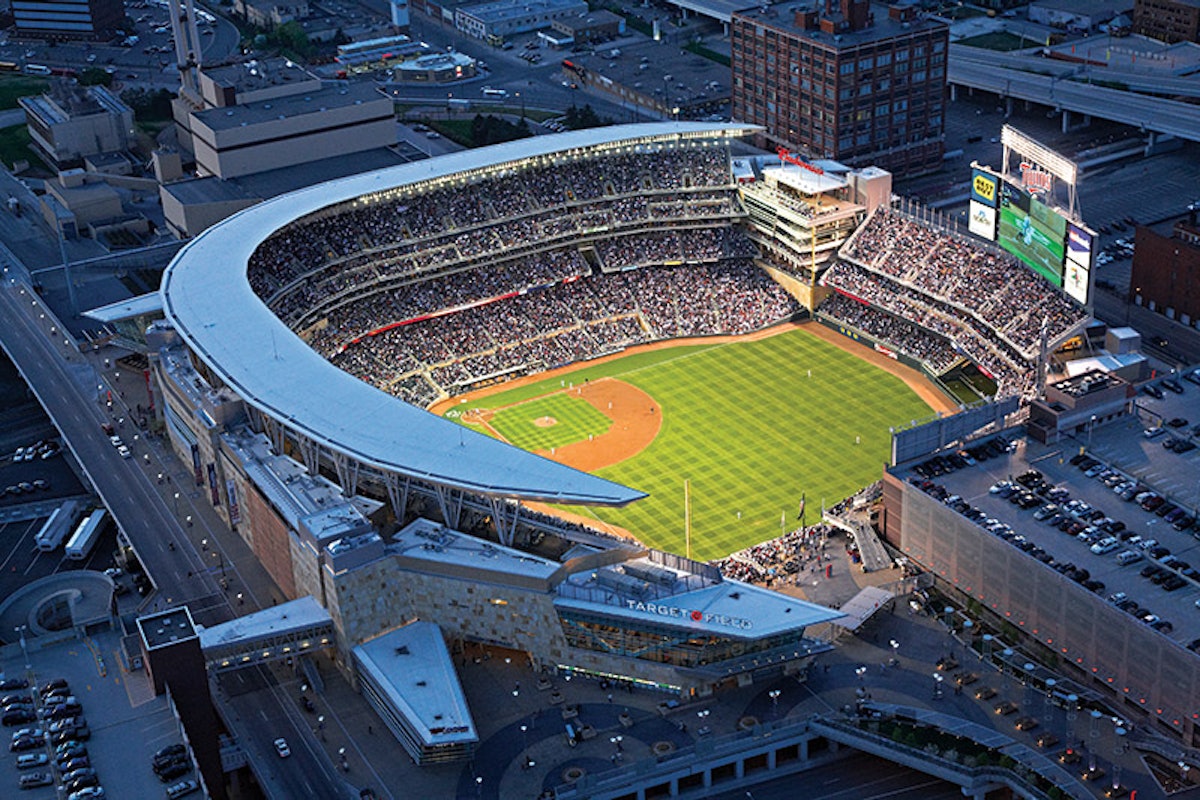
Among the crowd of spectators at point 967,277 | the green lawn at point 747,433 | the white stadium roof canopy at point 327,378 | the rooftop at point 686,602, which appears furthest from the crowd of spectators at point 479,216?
the rooftop at point 686,602

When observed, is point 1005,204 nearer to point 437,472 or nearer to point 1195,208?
point 1195,208

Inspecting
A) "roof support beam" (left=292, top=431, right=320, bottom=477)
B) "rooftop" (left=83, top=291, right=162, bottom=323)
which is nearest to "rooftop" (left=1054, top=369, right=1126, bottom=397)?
"roof support beam" (left=292, top=431, right=320, bottom=477)

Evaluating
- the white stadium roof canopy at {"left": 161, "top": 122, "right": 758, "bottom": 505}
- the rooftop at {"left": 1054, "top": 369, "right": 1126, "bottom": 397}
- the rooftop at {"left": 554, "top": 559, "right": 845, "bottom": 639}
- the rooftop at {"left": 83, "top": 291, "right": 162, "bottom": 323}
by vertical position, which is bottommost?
the rooftop at {"left": 554, "top": 559, "right": 845, "bottom": 639}

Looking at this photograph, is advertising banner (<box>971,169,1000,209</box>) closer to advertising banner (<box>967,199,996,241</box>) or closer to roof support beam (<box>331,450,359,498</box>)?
advertising banner (<box>967,199,996,241</box>)

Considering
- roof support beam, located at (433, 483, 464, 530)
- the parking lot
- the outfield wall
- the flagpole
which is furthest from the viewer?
the outfield wall

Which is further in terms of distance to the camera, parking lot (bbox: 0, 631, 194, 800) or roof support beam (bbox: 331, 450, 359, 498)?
roof support beam (bbox: 331, 450, 359, 498)

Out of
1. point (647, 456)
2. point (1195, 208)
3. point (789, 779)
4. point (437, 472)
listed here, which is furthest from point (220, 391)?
point (1195, 208)
